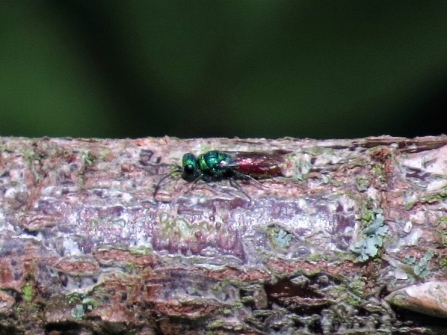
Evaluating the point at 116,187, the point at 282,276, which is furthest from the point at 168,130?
the point at 282,276

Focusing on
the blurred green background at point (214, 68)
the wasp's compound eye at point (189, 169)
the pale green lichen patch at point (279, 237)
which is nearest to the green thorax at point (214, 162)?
the wasp's compound eye at point (189, 169)

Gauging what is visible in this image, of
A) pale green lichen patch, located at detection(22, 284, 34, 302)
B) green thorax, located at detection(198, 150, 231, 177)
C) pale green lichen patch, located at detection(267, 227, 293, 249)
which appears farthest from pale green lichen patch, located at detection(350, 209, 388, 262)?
pale green lichen patch, located at detection(22, 284, 34, 302)

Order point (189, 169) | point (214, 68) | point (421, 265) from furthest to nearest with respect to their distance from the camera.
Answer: point (214, 68), point (189, 169), point (421, 265)

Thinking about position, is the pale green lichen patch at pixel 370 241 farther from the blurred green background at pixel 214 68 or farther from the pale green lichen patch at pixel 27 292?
the blurred green background at pixel 214 68

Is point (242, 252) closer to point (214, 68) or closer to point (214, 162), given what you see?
point (214, 162)

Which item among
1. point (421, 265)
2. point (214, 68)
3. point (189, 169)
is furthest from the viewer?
point (214, 68)

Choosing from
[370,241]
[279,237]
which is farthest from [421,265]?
[279,237]

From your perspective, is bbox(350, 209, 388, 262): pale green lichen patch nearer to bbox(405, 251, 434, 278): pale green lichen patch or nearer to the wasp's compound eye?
bbox(405, 251, 434, 278): pale green lichen patch
